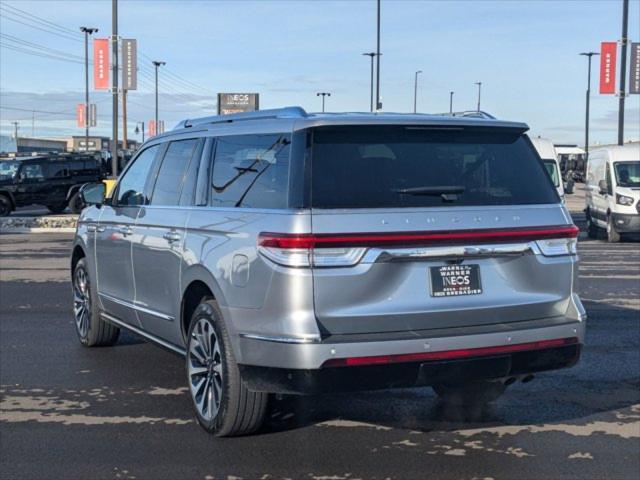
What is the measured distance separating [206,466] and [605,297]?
24.8 ft

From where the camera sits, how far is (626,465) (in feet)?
16.1

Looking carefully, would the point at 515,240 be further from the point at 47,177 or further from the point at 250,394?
the point at 47,177

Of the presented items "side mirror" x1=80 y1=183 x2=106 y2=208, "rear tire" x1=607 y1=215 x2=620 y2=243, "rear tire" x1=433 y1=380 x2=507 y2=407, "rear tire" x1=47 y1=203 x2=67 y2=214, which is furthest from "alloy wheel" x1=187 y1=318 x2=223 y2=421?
"rear tire" x1=47 y1=203 x2=67 y2=214

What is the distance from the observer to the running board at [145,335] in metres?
5.85

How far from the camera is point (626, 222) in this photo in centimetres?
1919

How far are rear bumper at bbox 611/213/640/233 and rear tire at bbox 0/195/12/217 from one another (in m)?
19.4

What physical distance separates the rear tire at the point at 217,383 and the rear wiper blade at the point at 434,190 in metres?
1.26

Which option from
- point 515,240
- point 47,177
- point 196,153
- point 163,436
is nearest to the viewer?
point 515,240

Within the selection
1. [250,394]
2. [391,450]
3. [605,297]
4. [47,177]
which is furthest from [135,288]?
[47,177]

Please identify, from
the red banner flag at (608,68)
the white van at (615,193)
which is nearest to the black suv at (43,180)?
the white van at (615,193)

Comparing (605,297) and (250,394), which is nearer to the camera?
(250,394)

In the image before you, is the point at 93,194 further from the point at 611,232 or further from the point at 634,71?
the point at 634,71

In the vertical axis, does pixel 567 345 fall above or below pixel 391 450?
above

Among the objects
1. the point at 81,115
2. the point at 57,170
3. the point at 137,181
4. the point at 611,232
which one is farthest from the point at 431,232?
the point at 81,115
